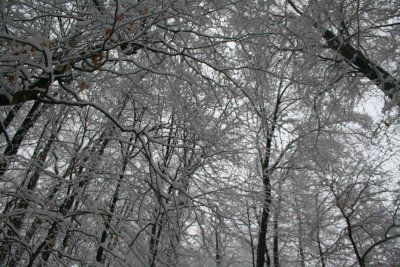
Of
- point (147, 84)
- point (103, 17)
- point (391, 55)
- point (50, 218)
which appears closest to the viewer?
point (103, 17)

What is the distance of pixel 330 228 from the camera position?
9.80 metres

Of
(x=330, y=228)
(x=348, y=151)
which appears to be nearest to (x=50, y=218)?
(x=348, y=151)

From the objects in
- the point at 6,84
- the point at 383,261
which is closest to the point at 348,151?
the point at 383,261

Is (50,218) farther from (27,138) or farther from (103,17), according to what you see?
(27,138)

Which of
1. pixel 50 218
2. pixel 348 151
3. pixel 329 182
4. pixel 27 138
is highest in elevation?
pixel 348 151

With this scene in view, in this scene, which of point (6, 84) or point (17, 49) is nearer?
point (17, 49)

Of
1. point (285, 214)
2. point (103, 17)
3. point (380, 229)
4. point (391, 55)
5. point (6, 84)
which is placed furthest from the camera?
point (285, 214)

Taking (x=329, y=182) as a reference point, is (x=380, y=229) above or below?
below

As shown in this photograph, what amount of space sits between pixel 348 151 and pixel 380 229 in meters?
1.95

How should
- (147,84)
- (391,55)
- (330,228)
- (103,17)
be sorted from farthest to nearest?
(330,228), (147,84), (391,55), (103,17)

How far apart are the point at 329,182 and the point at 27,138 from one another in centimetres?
603

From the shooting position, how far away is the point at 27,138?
5.27 metres

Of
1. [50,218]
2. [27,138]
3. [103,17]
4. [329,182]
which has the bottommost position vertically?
[50,218]

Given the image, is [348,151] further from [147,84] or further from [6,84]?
[6,84]
